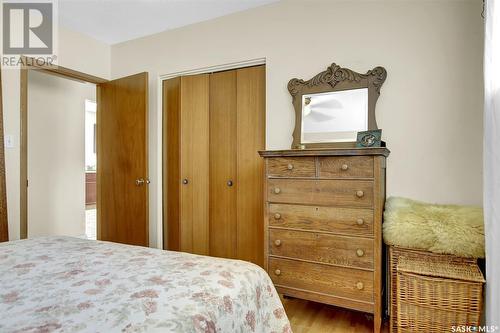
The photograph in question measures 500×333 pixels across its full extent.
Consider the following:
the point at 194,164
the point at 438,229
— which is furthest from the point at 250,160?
the point at 438,229

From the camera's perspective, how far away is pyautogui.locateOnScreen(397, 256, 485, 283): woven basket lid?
5.07 feet

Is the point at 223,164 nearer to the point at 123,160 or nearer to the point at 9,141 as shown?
the point at 123,160

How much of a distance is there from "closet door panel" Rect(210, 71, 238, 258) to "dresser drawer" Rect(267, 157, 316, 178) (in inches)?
31.7

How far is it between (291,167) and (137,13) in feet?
7.15

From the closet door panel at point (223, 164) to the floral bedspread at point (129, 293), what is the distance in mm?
1446

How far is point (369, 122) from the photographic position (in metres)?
2.21

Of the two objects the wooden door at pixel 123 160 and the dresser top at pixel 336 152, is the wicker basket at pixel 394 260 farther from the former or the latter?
the wooden door at pixel 123 160

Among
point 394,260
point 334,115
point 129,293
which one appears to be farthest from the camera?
point 334,115

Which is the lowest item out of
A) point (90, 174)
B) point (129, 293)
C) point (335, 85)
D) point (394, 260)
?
point (394, 260)

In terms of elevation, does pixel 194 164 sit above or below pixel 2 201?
above

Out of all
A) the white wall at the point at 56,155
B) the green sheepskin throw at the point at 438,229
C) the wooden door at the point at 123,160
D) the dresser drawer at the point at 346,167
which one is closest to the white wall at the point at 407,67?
the green sheepskin throw at the point at 438,229

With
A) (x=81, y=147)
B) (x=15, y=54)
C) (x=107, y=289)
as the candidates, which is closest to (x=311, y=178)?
(x=107, y=289)

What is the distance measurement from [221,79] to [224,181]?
3.35ft

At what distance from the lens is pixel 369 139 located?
204 cm
